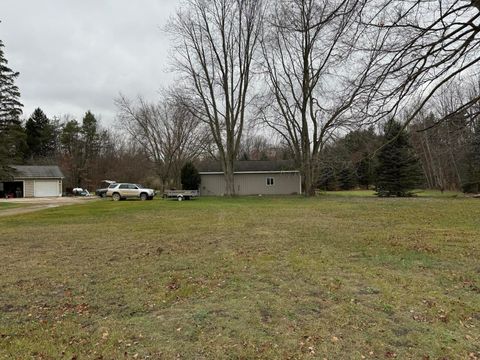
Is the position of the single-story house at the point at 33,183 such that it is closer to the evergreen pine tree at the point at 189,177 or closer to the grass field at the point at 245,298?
the evergreen pine tree at the point at 189,177

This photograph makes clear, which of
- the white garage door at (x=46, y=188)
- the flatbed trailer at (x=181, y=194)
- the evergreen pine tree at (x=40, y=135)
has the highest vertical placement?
the evergreen pine tree at (x=40, y=135)

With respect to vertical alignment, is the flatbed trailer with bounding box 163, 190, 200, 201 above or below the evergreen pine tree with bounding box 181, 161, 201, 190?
below

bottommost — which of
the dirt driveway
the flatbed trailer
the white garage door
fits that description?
the dirt driveway

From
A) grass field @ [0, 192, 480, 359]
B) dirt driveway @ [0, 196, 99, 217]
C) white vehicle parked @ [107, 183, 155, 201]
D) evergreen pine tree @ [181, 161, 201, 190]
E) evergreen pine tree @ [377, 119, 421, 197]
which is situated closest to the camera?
grass field @ [0, 192, 480, 359]

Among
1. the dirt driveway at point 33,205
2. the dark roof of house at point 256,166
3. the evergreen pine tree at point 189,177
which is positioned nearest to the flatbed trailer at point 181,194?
the evergreen pine tree at point 189,177

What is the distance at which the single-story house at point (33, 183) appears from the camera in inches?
1699

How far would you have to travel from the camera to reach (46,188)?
44.3m

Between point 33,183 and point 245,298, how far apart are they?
150ft

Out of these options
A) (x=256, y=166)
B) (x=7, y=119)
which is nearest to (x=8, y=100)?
(x=7, y=119)

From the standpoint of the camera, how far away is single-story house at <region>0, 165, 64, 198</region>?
43.2m

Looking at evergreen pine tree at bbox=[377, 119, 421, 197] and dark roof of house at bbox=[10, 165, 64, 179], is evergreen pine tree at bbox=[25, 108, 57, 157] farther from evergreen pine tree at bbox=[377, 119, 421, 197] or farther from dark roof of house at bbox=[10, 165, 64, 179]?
evergreen pine tree at bbox=[377, 119, 421, 197]

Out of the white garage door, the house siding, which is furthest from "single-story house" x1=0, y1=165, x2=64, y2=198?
the house siding

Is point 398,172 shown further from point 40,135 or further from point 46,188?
point 40,135

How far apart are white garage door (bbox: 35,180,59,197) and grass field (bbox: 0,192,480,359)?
127ft
